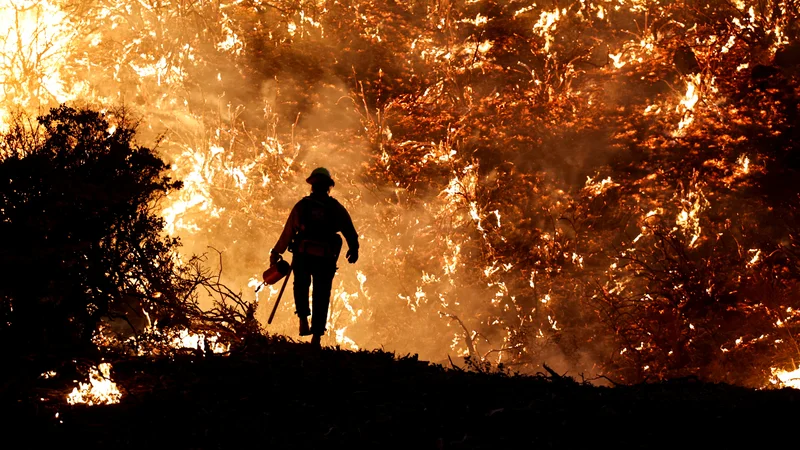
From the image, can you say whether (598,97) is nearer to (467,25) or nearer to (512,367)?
(467,25)

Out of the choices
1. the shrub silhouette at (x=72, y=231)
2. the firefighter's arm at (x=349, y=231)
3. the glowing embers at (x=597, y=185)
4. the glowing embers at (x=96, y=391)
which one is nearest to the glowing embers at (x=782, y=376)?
the glowing embers at (x=597, y=185)

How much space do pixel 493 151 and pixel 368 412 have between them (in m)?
9.25

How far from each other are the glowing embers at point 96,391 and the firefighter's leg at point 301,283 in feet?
9.37

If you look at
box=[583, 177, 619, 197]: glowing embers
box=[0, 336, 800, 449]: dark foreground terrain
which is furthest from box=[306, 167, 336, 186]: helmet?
box=[583, 177, 619, 197]: glowing embers

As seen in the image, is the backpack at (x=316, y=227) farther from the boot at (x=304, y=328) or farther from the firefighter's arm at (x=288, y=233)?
the boot at (x=304, y=328)

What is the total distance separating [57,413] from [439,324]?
904cm

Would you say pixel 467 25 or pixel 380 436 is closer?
pixel 380 436

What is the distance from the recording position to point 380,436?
3705mm

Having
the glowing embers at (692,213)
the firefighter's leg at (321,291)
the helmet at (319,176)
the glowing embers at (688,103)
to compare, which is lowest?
the firefighter's leg at (321,291)

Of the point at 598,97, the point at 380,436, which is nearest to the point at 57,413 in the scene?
the point at 380,436

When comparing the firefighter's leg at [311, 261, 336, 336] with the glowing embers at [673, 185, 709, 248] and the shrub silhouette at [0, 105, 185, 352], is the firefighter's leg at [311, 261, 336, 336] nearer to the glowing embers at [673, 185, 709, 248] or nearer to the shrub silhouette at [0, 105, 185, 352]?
the shrub silhouette at [0, 105, 185, 352]

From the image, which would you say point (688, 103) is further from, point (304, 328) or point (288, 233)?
point (304, 328)

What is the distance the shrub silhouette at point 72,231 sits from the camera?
4.80 metres

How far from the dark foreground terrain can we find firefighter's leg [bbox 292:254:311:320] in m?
2.37
